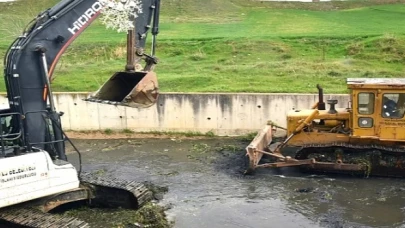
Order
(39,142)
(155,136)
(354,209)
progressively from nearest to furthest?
(39,142) < (354,209) < (155,136)

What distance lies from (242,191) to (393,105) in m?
3.96

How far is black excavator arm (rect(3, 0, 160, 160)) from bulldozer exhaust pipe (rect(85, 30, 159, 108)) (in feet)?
2.85

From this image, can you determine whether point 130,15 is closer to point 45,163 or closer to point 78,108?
point 45,163

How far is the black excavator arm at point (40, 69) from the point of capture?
9449 mm

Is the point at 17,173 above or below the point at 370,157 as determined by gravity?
above

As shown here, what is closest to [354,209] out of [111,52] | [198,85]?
[198,85]

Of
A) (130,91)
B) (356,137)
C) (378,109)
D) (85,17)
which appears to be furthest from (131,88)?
(378,109)

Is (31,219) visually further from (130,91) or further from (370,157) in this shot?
(370,157)

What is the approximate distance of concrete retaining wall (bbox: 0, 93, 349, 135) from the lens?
17.3 meters

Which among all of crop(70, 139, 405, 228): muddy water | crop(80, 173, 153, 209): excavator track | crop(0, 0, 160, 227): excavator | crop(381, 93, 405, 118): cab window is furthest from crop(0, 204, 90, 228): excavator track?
crop(381, 93, 405, 118): cab window

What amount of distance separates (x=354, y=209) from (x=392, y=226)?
3.46ft

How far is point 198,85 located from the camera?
19859mm

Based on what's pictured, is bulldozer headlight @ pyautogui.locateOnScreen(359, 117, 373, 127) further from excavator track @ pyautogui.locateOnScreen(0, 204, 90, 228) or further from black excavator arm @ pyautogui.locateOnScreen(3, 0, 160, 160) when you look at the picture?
excavator track @ pyautogui.locateOnScreen(0, 204, 90, 228)

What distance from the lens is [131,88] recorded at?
10391 millimetres
